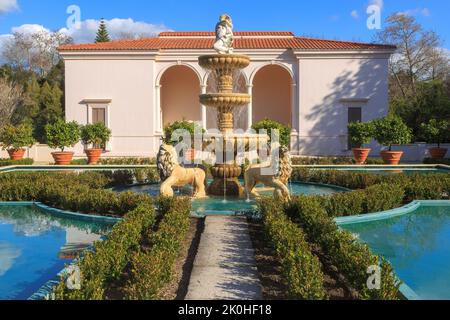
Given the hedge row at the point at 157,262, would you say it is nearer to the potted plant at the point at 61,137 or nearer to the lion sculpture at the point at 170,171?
the lion sculpture at the point at 170,171

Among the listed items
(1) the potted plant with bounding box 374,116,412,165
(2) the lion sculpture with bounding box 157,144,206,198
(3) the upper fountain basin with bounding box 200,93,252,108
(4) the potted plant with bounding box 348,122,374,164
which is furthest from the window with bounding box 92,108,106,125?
(2) the lion sculpture with bounding box 157,144,206,198

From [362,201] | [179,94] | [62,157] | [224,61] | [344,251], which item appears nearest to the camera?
[344,251]

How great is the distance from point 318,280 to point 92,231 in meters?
4.75

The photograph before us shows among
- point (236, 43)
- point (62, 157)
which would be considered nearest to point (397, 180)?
point (62, 157)

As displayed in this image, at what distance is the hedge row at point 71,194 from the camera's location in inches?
347

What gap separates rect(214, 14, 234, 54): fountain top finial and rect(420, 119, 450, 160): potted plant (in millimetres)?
14405

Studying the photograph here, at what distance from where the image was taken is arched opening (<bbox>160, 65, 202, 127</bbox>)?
2825 cm

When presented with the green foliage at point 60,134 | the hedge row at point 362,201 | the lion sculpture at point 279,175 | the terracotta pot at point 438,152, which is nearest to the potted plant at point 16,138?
the green foliage at point 60,134

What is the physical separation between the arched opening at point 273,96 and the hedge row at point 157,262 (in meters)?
21.8

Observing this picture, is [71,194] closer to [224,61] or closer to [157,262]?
[224,61]

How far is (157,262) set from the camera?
15.2ft

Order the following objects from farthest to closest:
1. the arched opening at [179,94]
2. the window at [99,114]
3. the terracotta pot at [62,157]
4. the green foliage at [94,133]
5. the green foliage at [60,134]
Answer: the arched opening at [179,94] → the window at [99,114] → the green foliage at [94,133] → the green foliage at [60,134] → the terracotta pot at [62,157]

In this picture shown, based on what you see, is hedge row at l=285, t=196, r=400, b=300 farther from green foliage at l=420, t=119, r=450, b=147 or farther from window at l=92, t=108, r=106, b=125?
window at l=92, t=108, r=106, b=125

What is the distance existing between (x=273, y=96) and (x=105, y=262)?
24.6 metres
